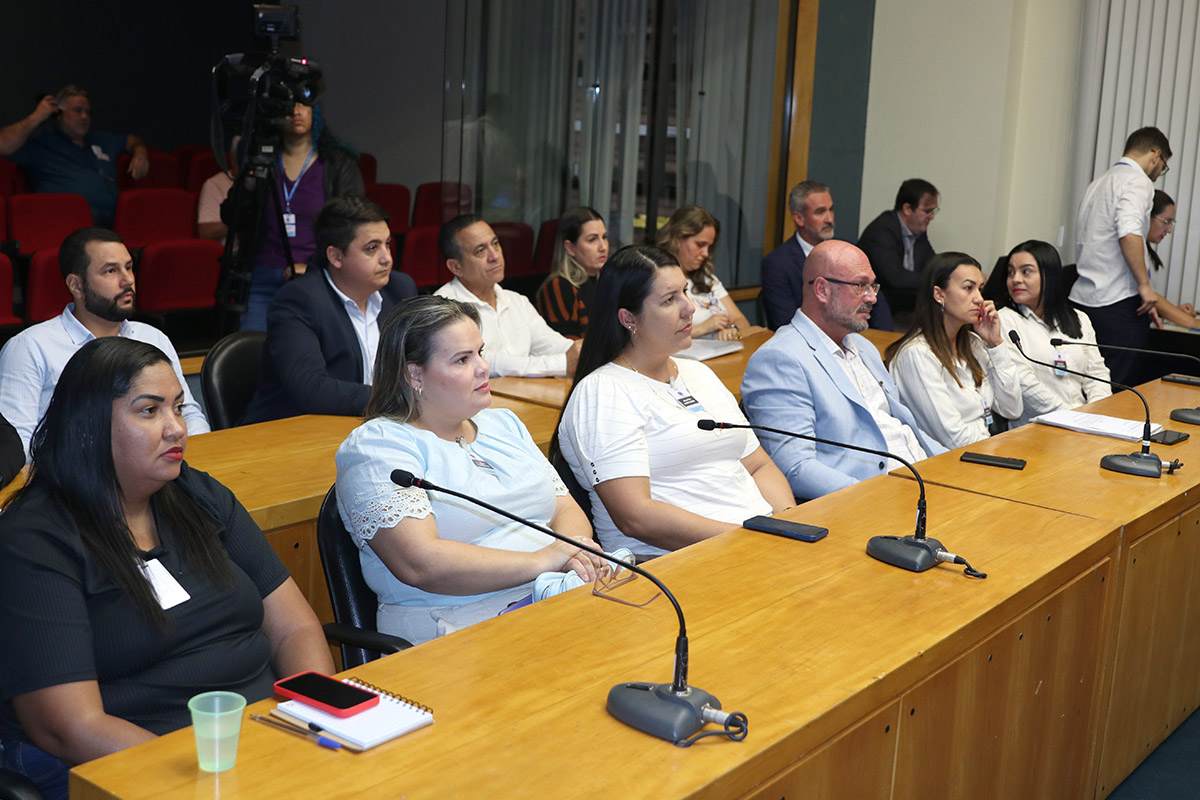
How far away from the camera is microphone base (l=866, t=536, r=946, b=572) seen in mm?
2023

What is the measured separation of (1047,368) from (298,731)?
353 cm

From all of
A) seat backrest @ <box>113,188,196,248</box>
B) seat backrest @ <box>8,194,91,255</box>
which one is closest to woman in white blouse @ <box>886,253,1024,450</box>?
seat backrest @ <box>8,194,91,255</box>

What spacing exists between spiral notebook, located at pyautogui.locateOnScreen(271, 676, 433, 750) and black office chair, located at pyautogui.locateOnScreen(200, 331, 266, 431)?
1938 mm

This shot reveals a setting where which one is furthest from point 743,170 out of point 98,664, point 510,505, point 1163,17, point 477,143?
point 98,664

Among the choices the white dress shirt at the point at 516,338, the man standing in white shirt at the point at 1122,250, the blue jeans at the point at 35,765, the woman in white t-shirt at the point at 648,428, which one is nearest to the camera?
the blue jeans at the point at 35,765

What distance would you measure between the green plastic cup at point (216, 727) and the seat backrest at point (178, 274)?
403 centimetres

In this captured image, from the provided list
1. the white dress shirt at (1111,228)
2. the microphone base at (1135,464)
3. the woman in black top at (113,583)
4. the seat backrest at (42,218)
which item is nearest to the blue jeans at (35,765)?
the woman in black top at (113,583)

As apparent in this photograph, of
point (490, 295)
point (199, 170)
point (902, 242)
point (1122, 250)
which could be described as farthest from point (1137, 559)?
point (199, 170)

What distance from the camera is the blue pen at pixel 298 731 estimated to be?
4.35 ft

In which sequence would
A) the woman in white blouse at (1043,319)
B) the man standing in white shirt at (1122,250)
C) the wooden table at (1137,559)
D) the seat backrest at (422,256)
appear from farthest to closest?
1. the seat backrest at (422,256)
2. the man standing in white shirt at (1122,250)
3. the woman in white blouse at (1043,319)
4. the wooden table at (1137,559)

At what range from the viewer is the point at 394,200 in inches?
289

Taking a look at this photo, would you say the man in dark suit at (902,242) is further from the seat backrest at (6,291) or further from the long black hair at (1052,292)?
the seat backrest at (6,291)

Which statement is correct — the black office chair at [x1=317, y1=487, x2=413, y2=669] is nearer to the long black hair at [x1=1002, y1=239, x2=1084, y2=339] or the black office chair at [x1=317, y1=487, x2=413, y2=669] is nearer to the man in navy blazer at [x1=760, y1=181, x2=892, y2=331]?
the long black hair at [x1=1002, y1=239, x2=1084, y2=339]

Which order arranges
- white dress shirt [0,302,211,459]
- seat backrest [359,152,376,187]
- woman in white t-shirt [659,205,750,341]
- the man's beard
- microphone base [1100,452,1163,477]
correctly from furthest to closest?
seat backrest [359,152,376,187]
woman in white t-shirt [659,205,750,341]
the man's beard
white dress shirt [0,302,211,459]
microphone base [1100,452,1163,477]
